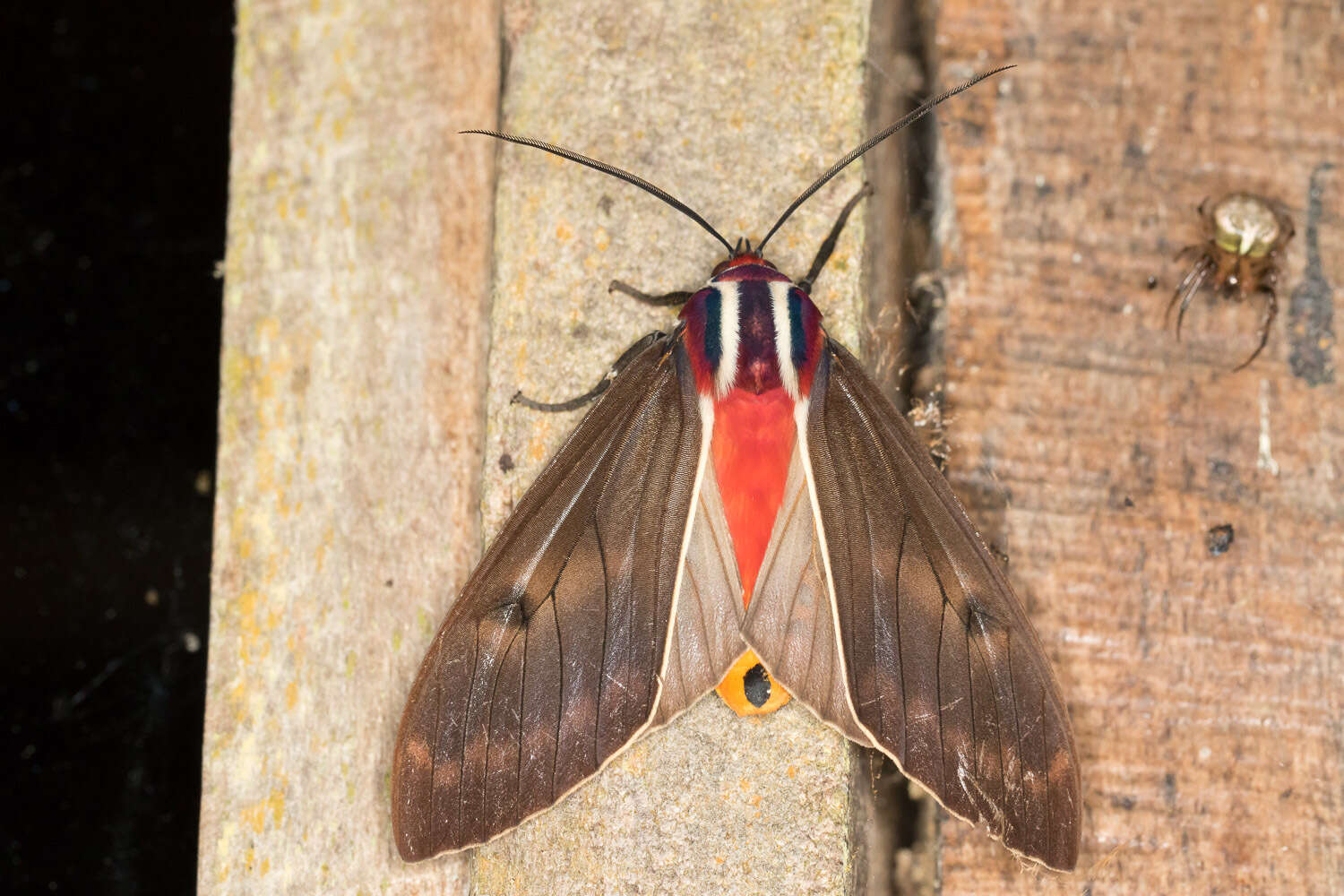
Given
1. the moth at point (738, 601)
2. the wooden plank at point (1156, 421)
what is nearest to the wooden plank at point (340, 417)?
the moth at point (738, 601)

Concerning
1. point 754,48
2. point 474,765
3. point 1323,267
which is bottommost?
point 474,765

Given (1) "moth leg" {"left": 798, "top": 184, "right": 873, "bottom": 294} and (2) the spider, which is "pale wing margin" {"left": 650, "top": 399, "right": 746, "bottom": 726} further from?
(2) the spider

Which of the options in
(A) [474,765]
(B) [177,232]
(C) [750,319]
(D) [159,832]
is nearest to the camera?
(A) [474,765]

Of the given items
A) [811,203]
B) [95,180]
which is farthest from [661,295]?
[95,180]

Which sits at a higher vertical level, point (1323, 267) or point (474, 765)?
point (1323, 267)

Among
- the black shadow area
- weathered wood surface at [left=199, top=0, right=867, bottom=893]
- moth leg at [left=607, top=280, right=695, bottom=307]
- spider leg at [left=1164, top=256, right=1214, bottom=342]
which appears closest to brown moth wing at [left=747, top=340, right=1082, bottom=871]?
weathered wood surface at [left=199, top=0, right=867, bottom=893]

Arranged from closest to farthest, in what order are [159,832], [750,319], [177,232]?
1. [750,319]
2. [159,832]
3. [177,232]

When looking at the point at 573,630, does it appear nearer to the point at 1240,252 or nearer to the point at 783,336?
the point at 783,336

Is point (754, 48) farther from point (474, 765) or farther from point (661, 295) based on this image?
point (474, 765)
